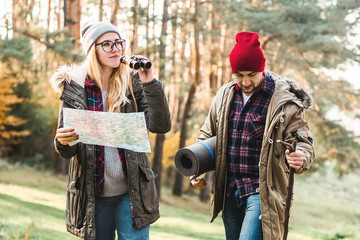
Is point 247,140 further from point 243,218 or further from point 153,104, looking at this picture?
point 153,104

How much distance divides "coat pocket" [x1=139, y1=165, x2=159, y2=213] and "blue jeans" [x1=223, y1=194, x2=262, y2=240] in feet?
2.24

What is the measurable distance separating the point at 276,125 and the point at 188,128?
2052cm

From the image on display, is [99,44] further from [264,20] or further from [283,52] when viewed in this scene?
[283,52]

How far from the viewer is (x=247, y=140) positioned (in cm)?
341

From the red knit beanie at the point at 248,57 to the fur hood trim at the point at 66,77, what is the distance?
111cm

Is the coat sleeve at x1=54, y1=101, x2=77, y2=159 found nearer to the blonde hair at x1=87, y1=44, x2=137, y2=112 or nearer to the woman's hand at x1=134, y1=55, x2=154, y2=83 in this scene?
the blonde hair at x1=87, y1=44, x2=137, y2=112

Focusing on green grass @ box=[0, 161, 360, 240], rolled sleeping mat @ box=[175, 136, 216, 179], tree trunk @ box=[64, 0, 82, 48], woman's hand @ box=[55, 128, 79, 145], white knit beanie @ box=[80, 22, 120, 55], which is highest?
tree trunk @ box=[64, 0, 82, 48]

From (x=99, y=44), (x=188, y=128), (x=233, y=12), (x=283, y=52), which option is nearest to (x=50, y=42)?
(x=233, y=12)

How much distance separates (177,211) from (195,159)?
15.4m

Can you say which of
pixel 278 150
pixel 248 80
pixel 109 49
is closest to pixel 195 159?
pixel 278 150

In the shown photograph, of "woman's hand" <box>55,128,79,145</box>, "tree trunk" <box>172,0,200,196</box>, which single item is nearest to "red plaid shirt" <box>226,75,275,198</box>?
"woman's hand" <box>55,128,79,145</box>

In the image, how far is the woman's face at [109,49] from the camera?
3172 mm

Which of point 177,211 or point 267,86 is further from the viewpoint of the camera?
point 177,211

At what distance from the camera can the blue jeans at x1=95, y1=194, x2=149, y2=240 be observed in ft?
10.2
